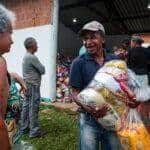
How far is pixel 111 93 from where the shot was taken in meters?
3.22

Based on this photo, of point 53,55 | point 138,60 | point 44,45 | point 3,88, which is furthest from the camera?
point 44,45

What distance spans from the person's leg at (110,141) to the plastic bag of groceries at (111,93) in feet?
1.63

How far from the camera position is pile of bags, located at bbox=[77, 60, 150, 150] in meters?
3.21

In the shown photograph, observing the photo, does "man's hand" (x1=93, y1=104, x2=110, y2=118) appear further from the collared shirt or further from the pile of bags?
the collared shirt

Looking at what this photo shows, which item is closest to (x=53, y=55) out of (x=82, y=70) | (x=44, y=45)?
(x=44, y=45)

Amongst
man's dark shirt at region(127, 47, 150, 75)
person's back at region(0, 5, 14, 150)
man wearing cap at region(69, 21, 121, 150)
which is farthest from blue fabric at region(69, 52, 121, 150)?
man's dark shirt at region(127, 47, 150, 75)

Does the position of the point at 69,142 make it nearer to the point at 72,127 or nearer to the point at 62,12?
the point at 72,127

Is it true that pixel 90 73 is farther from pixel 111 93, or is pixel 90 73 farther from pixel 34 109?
pixel 34 109

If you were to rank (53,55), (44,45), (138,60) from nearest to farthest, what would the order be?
(138,60)
(53,55)
(44,45)

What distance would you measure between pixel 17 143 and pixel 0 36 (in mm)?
1113

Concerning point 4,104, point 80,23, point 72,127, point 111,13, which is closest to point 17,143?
point 4,104

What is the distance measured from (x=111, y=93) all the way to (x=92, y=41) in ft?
2.93

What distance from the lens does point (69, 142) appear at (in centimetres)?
742

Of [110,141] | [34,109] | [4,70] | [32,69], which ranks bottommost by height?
[34,109]
